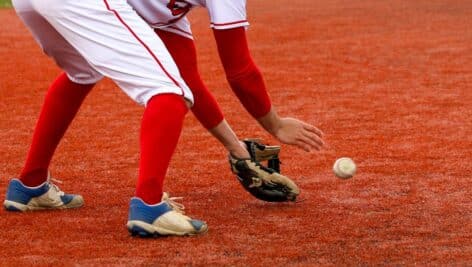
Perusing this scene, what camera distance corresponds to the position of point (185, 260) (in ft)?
14.4

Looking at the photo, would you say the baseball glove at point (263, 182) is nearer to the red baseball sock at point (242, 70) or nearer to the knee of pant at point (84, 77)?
the red baseball sock at point (242, 70)

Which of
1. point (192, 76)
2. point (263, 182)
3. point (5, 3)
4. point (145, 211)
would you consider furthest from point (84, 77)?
point (5, 3)

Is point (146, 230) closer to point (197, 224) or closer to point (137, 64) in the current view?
point (197, 224)

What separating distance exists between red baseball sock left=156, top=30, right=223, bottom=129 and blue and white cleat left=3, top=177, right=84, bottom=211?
78 centimetres

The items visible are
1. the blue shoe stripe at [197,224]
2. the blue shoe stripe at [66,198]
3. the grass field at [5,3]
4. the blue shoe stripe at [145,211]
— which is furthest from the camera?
the grass field at [5,3]

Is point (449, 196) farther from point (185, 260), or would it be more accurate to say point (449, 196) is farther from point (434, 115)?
point (434, 115)

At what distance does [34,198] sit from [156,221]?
0.93m

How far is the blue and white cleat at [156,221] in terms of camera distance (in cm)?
468

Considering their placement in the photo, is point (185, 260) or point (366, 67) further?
point (366, 67)

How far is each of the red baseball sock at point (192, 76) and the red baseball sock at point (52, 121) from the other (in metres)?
0.44

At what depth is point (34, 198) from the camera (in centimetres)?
538

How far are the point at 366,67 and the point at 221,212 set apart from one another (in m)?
6.03

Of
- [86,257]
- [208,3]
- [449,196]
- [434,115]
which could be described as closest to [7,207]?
[86,257]

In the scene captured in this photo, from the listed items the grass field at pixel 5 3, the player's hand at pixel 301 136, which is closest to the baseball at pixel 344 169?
the player's hand at pixel 301 136
